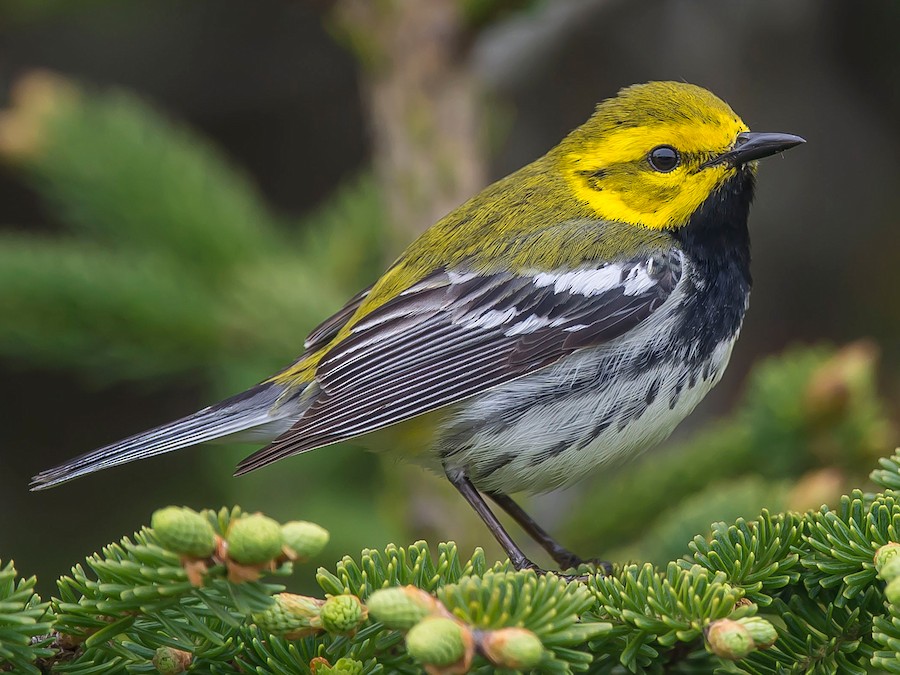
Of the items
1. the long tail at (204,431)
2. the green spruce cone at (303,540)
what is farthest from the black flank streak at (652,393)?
the green spruce cone at (303,540)

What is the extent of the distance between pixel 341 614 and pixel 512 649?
31cm

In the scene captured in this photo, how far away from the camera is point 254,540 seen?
136 centimetres

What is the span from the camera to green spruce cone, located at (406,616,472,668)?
4.45 ft

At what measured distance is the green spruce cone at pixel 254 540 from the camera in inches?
53.5

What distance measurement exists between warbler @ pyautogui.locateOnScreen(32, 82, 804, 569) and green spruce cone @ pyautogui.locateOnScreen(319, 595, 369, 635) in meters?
1.09

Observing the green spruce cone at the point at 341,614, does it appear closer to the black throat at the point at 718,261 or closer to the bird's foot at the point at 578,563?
the bird's foot at the point at 578,563

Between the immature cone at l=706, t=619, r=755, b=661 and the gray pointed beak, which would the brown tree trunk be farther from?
the immature cone at l=706, t=619, r=755, b=661

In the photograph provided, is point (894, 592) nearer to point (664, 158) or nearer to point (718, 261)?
point (718, 261)

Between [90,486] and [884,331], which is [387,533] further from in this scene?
[884,331]

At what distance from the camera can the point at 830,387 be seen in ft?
9.14

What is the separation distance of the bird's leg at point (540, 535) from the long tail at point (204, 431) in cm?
71

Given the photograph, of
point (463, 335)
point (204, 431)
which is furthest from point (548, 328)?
point (204, 431)

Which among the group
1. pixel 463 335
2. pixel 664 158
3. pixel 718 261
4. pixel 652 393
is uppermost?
pixel 664 158

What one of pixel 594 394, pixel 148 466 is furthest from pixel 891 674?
pixel 148 466
